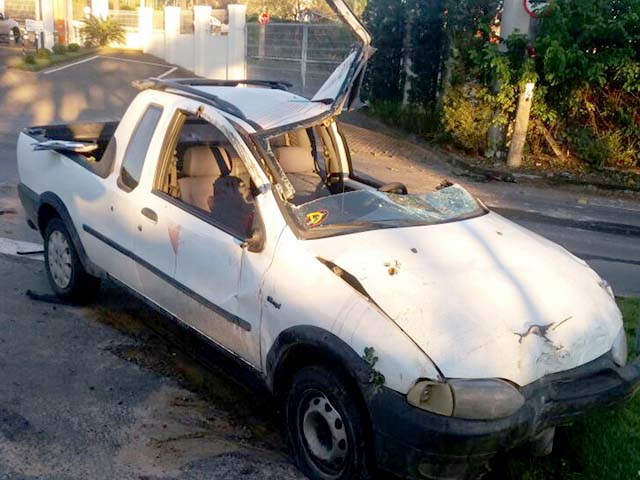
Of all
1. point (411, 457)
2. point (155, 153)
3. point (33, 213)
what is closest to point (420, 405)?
point (411, 457)

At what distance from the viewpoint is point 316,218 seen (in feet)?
13.6

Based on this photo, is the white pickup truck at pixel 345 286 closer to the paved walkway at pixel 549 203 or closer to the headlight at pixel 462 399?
the headlight at pixel 462 399

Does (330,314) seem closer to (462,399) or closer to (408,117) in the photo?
(462,399)

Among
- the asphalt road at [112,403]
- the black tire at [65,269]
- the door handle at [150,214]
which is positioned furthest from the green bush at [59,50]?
the door handle at [150,214]

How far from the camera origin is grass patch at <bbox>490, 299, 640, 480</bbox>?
12.4 feet

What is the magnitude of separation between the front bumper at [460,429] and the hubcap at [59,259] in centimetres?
335

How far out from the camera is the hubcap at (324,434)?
3.59m

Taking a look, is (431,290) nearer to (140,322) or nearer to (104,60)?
(140,322)

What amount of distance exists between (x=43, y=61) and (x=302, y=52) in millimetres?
11635

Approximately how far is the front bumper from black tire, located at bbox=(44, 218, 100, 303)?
3.20 metres

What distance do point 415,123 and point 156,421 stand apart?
12.3m

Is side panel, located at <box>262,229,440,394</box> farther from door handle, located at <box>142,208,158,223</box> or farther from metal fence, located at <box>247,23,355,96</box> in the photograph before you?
metal fence, located at <box>247,23,355,96</box>

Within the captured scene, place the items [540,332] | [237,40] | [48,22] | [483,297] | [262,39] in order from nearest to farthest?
[540,332] → [483,297] → [262,39] → [237,40] → [48,22]

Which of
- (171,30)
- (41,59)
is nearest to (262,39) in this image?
(171,30)
